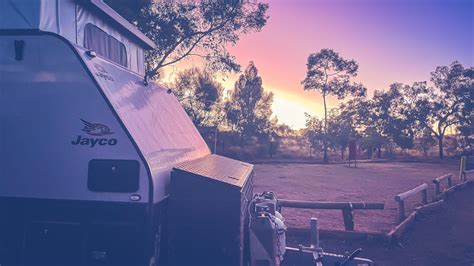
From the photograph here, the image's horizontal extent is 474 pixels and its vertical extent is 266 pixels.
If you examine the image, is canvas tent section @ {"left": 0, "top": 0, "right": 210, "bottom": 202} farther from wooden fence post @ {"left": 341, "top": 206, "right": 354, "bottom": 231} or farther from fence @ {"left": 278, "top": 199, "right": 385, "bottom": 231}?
wooden fence post @ {"left": 341, "top": 206, "right": 354, "bottom": 231}

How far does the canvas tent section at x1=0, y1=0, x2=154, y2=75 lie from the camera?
3858 millimetres

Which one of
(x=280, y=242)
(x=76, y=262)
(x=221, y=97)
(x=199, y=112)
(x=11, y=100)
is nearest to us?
(x=76, y=262)

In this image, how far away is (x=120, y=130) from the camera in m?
3.49

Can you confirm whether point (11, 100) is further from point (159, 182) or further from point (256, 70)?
point (256, 70)

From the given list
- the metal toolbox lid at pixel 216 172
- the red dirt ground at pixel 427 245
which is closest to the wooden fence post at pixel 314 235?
the metal toolbox lid at pixel 216 172

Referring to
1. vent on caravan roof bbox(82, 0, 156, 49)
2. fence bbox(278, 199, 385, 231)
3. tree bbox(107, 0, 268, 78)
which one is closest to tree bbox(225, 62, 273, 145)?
tree bbox(107, 0, 268, 78)

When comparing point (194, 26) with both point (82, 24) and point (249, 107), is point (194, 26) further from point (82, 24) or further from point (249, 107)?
point (249, 107)

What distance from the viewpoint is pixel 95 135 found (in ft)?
11.5

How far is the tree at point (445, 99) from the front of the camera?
162ft

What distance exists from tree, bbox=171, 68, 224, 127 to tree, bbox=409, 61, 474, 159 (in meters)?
32.0

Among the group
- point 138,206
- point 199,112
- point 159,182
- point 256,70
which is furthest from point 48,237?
point 256,70

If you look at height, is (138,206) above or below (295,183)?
above

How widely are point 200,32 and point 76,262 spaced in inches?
694

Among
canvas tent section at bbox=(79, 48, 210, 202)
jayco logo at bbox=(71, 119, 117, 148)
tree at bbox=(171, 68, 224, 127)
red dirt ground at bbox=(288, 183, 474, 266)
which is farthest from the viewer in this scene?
tree at bbox=(171, 68, 224, 127)
